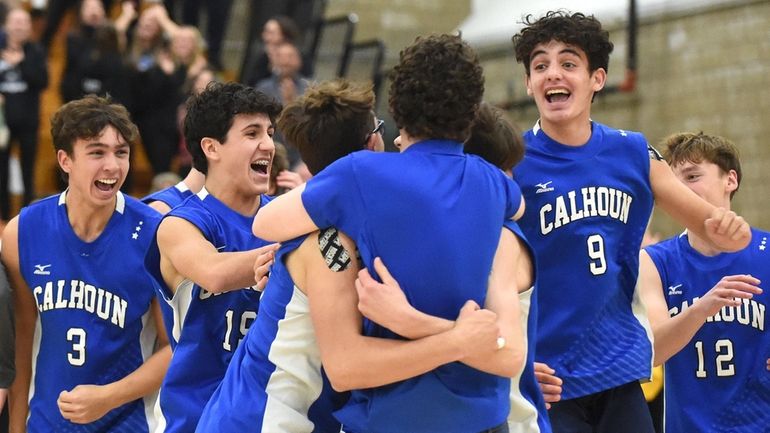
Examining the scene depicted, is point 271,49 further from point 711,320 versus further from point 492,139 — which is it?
point 492,139

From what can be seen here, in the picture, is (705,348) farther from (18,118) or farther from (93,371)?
(18,118)

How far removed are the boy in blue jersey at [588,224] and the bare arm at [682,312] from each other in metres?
0.21

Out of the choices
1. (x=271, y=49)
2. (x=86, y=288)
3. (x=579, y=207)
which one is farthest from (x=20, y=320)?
(x=271, y=49)

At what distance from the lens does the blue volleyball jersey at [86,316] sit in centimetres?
518

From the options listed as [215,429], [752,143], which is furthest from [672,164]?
[752,143]

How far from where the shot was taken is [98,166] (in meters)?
5.23

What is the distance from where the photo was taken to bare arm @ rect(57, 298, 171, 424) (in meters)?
4.98

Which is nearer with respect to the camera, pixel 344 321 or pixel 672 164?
pixel 344 321

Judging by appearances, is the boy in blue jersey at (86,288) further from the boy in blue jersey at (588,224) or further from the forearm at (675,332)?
the forearm at (675,332)

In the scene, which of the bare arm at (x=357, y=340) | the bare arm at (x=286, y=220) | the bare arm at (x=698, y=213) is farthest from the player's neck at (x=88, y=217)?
the bare arm at (x=698, y=213)

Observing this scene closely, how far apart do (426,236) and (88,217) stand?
240 cm

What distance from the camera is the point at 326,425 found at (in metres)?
3.69

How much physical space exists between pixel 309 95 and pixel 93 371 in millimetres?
1993

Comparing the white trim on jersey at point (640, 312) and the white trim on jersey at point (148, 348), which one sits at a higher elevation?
the white trim on jersey at point (640, 312)
